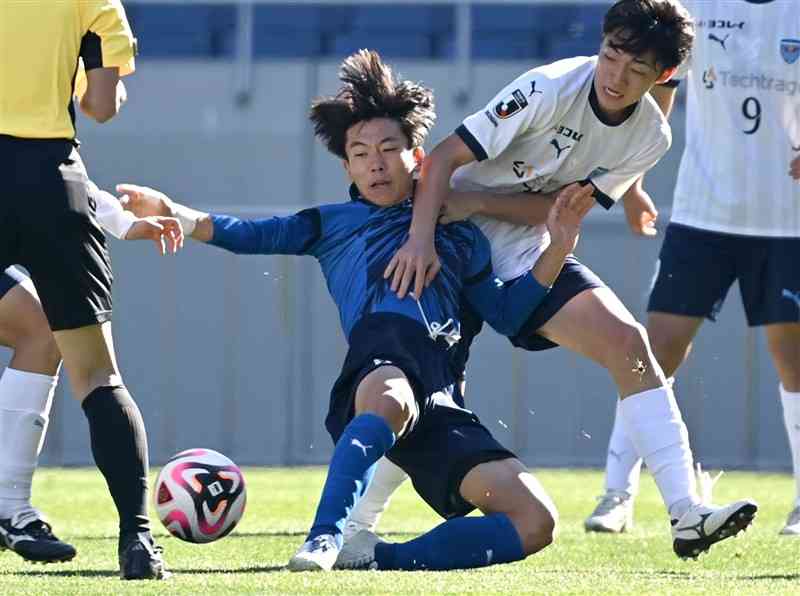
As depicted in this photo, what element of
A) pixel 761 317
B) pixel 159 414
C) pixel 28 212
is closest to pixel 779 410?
pixel 159 414

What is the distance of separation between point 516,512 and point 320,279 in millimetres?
6613

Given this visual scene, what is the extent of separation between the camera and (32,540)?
5.47 m

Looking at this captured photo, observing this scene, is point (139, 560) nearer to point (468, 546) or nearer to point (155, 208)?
point (468, 546)

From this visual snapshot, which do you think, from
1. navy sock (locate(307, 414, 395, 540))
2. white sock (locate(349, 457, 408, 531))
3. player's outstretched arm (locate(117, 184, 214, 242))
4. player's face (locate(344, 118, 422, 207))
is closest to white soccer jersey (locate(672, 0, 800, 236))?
white sock (locate(349, 457, 408, 531))

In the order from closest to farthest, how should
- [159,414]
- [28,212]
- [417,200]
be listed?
1. [28,212]
2. [417,200]
3. [159,414]

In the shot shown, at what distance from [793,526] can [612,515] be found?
67cm

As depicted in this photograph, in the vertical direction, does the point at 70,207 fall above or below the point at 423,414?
above

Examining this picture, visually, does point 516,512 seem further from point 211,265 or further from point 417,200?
point 211,265

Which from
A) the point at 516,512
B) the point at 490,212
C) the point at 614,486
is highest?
the point at 490,212

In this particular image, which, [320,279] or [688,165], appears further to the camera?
[320,279]

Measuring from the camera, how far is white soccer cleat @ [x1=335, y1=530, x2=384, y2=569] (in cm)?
516

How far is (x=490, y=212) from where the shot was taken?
5617 mm

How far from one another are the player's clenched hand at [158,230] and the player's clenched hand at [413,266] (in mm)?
620

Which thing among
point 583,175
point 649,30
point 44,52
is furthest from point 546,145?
point 44,52
